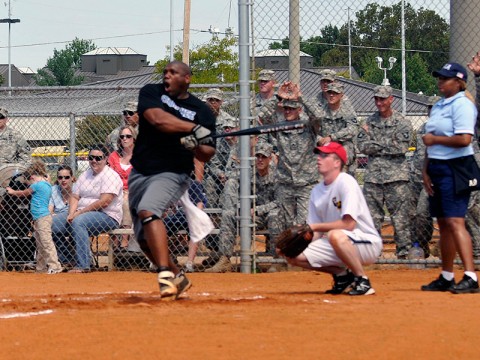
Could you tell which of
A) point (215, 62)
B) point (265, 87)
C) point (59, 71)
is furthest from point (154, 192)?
point (59, 71)

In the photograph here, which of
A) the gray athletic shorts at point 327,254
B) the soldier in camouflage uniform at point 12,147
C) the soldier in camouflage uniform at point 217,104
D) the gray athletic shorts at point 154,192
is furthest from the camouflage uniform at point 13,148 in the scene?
the gray athletic shorts at point 327,254

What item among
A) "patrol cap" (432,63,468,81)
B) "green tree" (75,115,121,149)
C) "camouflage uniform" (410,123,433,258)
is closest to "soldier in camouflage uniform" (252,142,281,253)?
"camouflage uniform" (410,123,433,258)

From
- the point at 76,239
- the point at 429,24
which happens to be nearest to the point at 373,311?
the point at 76,239

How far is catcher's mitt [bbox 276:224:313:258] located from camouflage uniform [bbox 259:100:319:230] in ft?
9.59

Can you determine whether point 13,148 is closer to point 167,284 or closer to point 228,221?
point 228,221

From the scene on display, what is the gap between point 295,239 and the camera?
832cm

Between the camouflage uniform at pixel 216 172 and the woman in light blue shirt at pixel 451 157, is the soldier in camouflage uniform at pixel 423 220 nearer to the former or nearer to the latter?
the camouflage uniform at pixel 216 172

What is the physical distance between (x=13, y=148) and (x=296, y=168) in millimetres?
3754

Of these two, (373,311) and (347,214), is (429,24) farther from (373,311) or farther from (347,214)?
(373,311)

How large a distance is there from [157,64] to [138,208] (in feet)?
111

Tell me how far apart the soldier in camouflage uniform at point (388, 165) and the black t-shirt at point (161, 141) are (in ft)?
12.2

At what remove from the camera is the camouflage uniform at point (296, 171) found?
448 inches

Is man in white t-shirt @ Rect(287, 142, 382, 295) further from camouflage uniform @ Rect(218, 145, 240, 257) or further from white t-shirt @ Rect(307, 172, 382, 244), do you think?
camouflage uniform @ Rect(218, 145, 240, 257)

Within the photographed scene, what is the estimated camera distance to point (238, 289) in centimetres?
965
